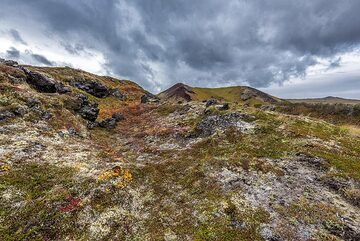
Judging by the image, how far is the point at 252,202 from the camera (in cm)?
2764

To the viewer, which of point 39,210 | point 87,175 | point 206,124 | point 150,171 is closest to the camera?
point 39,210

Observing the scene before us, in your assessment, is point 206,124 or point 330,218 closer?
point 330,218

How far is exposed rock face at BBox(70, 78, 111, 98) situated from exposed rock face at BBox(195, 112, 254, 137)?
210 feet

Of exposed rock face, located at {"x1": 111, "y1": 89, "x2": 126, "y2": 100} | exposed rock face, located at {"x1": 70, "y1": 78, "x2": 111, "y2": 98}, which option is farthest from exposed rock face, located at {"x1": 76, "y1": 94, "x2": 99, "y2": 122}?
exposed rock face, located at {"x1": 111, "y1": 89, "x2": 126, "y2": 100}

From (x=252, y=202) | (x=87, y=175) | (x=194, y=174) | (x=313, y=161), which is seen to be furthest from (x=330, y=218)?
(x=87, y=175)

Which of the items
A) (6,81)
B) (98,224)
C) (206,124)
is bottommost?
(98,224)

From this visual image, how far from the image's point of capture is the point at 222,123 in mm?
52000

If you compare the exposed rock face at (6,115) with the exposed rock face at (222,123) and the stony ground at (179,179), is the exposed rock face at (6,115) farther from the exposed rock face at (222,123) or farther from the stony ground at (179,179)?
the exposed rock face at (222,123)

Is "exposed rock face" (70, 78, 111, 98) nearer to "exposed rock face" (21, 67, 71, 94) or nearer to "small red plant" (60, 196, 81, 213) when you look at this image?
"exposed rock face" (21, 67, 71, 94)

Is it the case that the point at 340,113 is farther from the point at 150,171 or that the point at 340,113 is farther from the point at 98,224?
the point at 98,224

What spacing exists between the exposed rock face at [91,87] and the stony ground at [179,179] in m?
46.3

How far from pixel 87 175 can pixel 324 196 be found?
29059 millimetres

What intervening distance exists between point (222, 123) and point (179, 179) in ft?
69.2

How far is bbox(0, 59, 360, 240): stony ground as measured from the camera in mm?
24478
